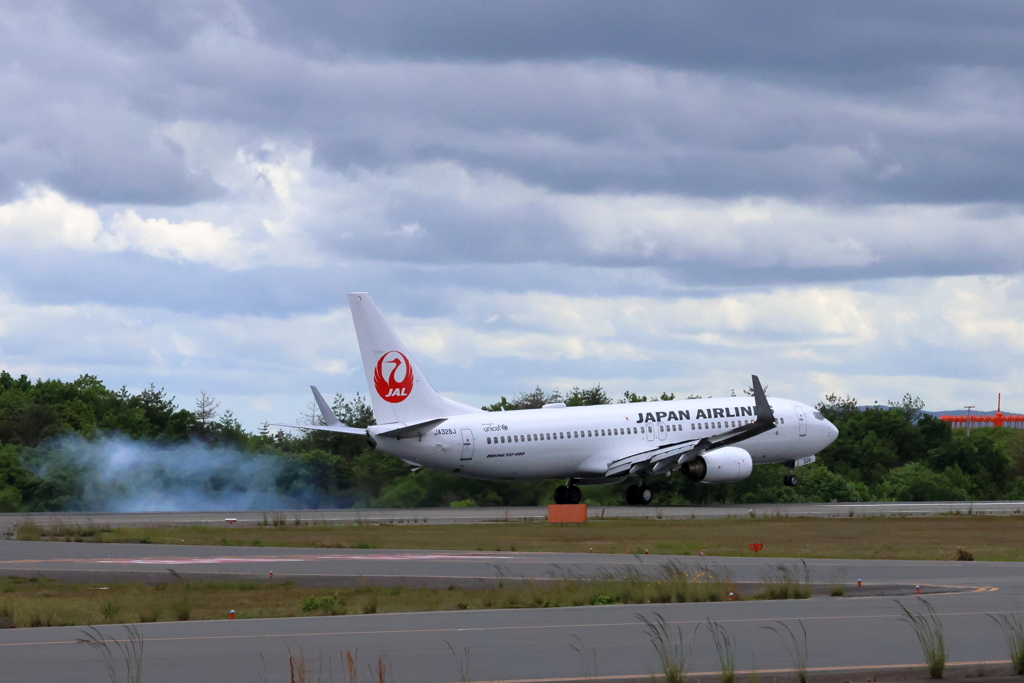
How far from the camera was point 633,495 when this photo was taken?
63.4 metres

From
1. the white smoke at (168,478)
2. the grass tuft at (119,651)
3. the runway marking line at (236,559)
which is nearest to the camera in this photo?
the grass tuft at (119,651)

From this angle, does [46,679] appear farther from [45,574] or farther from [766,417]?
[766,417]

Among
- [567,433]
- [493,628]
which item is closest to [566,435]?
[567,433]

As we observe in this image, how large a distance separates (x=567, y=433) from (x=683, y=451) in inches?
198

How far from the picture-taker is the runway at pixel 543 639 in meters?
17.6

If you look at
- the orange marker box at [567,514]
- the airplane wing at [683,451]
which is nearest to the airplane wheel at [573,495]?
the airplane wing at [683,451]

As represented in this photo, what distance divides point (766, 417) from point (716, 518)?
26.9ft

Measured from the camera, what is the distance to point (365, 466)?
70.1 m

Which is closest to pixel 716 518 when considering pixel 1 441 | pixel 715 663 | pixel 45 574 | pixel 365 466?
pixel 365 466

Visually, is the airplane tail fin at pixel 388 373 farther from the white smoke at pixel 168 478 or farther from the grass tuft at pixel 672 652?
the grass tuft at pixel 672 652

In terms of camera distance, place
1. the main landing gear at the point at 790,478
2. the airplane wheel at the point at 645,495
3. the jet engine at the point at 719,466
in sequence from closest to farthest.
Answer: the jet engine at the point at 719,466
the airplane wheel at the point at 645,495
the main landing gear at the point at 790,478

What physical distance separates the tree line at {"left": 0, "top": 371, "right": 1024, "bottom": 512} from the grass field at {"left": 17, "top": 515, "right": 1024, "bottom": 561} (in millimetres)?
14606

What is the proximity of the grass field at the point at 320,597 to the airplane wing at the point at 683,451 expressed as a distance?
1222 inches

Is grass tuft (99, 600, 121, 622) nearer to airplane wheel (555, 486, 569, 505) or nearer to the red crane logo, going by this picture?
the red crane logo
